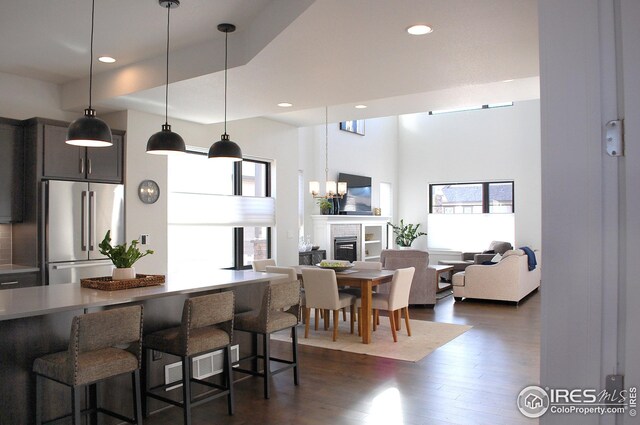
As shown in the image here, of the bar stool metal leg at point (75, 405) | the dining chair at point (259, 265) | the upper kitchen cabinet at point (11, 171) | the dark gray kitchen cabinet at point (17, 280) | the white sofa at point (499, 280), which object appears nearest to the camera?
the bar stool metal leg at point (75, 405)

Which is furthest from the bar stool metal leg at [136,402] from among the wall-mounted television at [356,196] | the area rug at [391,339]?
the wall-mounted television at [356,196]

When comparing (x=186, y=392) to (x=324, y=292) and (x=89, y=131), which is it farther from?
(x=324, y=292)

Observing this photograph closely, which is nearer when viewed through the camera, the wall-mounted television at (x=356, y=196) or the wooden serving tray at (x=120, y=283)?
the wooden serving tray at (x=120, y=283)

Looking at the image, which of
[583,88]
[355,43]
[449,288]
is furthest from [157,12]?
[449,288]

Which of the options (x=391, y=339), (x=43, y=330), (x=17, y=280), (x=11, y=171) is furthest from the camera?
(x=391, y=339)

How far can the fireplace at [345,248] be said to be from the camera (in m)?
10.4

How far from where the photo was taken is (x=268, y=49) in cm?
395

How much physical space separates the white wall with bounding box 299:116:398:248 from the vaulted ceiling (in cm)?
398

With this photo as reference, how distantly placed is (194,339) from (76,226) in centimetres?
275

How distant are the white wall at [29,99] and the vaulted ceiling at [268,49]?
12 centimetres

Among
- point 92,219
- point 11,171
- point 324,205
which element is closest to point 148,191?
point 92,219

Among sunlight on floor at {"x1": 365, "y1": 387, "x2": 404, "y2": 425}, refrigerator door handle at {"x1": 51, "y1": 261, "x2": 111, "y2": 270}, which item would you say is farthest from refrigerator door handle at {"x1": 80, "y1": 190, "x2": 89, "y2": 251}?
sunlight on floor at {"x1": 365, "y1": 387, "x2": 404, "y2": 425}

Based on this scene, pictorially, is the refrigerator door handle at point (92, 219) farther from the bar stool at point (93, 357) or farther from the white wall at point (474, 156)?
the white wall at point (474, 156)

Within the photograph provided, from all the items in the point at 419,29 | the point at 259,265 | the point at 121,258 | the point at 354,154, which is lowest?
the point at 259,265
